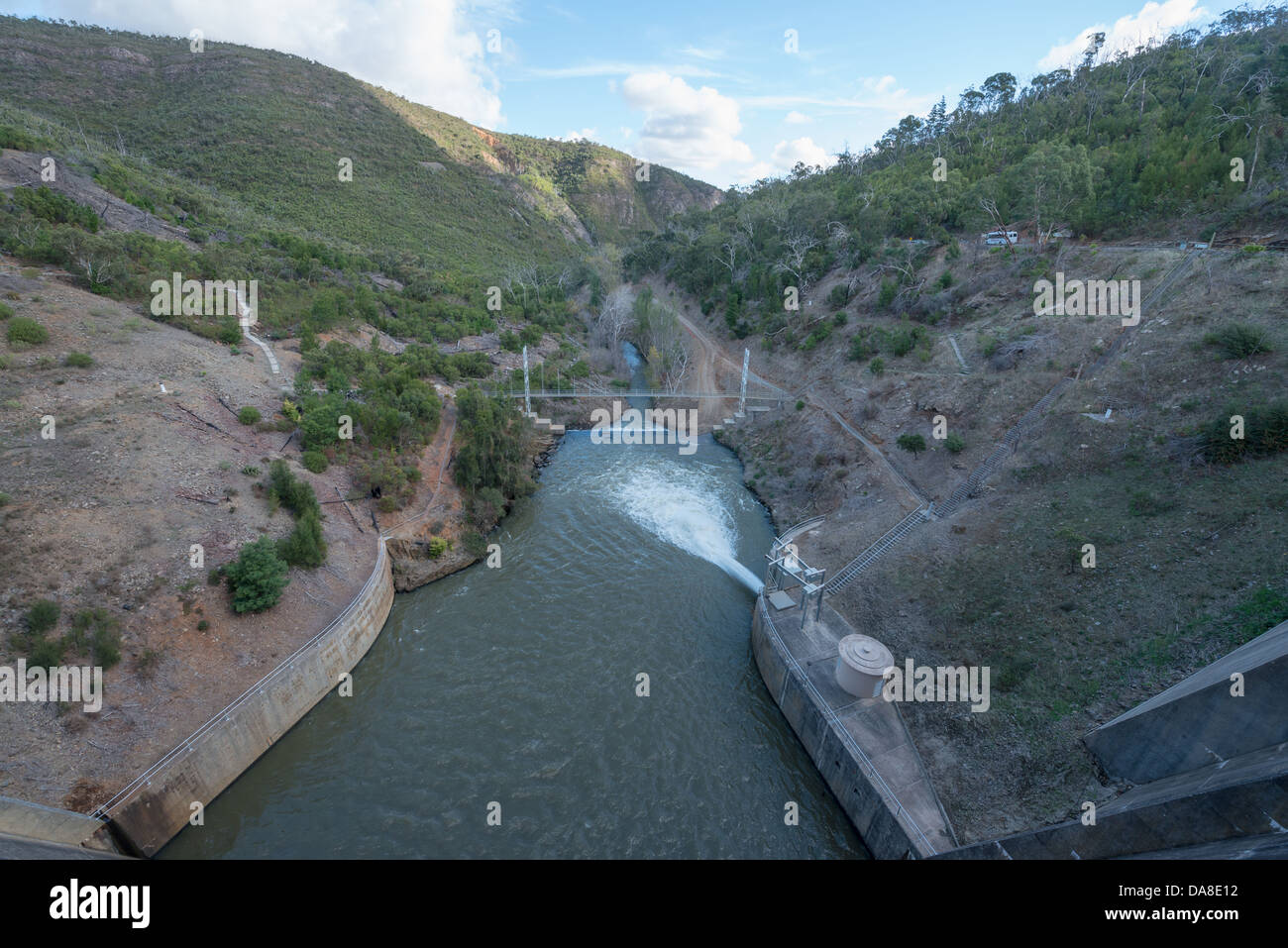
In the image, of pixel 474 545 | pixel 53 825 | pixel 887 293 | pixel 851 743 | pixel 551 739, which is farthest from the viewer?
pixel 887 293

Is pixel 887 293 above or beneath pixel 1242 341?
above

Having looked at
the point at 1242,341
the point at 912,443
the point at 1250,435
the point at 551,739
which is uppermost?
the point at 1242,341

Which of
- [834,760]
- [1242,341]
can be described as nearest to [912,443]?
[1242,341]

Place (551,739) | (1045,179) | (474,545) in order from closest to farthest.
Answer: (551,739), (474,545), (1045,179)

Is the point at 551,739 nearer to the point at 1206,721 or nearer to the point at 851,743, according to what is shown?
the point at 851,743

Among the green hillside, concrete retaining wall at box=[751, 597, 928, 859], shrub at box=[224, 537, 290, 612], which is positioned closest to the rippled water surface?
concrete retaining wall at box=[751, 597, 928, 859]

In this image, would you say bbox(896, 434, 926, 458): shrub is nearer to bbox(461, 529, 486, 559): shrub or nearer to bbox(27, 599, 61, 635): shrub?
bbox(461, 529, 486, 559): shrub

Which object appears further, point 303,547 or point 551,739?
point 303,547
